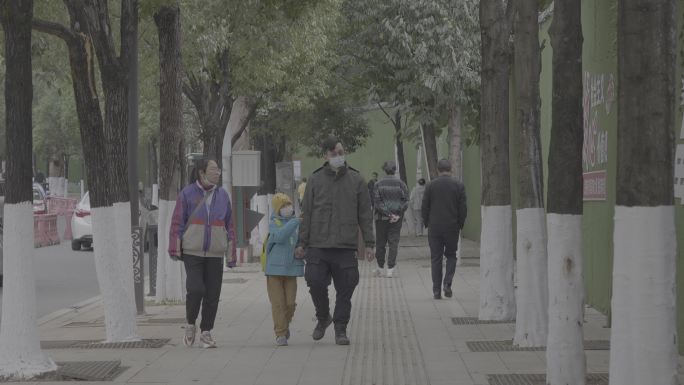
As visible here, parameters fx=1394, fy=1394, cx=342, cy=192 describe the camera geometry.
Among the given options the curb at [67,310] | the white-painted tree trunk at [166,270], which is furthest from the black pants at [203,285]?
the white-painted tree trunk at [166,270]

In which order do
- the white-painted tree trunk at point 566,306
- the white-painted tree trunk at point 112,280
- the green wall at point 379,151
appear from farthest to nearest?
1. the green wall at point 379,151
2. the white-painted tree trunk at point 112,280
3. the white-painted tree trunk at point 566,306

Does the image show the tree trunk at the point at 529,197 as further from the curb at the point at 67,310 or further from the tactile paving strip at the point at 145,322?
the curb at the point at 67,310

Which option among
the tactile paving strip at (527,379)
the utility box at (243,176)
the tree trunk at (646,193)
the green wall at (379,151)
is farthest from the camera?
the green wall at (379,151)

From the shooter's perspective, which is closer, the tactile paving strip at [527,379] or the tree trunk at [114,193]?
the tactile paving strip at [527,379]

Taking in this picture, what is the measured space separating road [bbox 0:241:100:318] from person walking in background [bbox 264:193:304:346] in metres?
4.86

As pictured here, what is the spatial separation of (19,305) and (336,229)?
10.5 feet

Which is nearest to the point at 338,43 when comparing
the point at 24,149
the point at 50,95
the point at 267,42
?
the point at 267,42

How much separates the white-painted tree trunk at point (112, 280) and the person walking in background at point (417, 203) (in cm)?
2292

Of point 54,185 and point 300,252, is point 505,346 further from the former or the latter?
point 54,185

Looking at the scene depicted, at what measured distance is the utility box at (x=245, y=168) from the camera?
84.8 ft

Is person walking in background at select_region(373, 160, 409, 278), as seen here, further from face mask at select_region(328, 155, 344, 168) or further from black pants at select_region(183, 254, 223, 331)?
black pants at select_region(183, 254, 223, 331)

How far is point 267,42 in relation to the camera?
23172 mm

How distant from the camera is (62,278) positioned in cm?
2312

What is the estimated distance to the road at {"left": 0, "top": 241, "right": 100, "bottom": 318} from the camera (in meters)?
18.8
